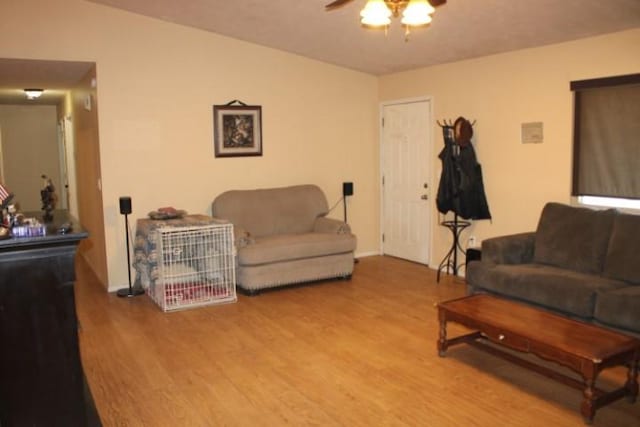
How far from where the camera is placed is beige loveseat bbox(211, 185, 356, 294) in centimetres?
544

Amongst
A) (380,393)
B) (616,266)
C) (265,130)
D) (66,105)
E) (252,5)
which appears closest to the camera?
(380,393)

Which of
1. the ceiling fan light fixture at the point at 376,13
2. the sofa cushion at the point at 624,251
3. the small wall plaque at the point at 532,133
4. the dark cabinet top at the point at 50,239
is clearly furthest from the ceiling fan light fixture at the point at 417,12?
the small wall plaque at the point at 532,133

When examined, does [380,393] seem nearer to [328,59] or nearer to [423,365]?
[423,365]

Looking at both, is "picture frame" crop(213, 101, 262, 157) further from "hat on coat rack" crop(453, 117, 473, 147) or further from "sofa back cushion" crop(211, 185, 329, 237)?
"hat on coat rack" crop(453, 117, 473, 147)

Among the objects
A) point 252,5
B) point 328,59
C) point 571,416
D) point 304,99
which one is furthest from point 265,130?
point 571,416

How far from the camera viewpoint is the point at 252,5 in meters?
4.82

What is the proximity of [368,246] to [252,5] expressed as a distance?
139 inches

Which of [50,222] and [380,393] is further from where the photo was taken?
[380,393]

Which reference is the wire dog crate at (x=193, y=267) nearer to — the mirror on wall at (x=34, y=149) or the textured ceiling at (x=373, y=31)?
the textured ceiling at (x=373, y=31)

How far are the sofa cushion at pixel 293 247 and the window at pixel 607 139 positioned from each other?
7.52ft

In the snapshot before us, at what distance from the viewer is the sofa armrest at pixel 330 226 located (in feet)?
19.7

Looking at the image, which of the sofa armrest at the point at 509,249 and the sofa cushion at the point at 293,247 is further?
the sofa cushion at the point at 293,247

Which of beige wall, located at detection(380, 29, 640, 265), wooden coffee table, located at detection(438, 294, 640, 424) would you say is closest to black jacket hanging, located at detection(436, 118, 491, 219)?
beige wall, located at detection(380, 29, 640, 265)

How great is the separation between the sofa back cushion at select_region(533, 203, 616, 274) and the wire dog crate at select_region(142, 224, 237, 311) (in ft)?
9.19
